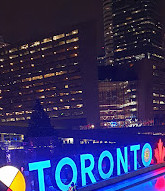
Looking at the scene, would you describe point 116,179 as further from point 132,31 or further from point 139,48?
point 132,31

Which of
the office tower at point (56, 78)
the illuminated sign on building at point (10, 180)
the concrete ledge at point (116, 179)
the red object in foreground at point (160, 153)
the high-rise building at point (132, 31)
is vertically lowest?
the concrete ledge at point (116, 179)

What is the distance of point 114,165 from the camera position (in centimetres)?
1664

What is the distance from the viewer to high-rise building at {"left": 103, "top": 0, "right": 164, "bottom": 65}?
530 feet

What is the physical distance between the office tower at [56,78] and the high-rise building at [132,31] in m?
72.6

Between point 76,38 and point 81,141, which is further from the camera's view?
point 76,38

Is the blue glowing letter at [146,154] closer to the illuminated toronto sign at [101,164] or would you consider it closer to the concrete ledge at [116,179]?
the illuminated toronto sign at [101,164]

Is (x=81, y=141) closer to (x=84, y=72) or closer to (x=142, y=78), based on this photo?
(x=84, y=72)

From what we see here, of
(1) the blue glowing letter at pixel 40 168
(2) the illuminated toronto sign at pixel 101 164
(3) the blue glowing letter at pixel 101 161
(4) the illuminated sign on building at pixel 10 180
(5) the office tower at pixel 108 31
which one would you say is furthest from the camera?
(5) the office tower at pixel 108 31

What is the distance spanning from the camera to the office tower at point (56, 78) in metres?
96.6

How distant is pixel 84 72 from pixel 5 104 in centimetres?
4295

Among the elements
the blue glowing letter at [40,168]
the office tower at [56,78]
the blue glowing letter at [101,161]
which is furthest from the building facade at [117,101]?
the blue glowing letter at [40,168]

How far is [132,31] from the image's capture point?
170250 millimetres

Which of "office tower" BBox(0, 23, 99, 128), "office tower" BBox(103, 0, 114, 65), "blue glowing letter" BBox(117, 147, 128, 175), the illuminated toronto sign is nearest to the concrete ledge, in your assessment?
the illuminated toronto sign

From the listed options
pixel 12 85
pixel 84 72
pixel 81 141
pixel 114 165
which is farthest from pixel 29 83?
pixel 114 165
